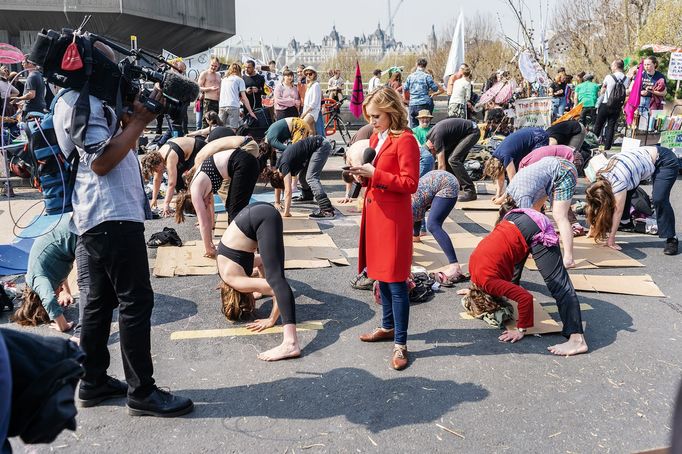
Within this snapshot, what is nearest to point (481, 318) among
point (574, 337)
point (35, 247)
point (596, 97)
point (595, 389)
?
point (574, 337)

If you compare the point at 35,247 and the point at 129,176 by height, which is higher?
the point at 129,176

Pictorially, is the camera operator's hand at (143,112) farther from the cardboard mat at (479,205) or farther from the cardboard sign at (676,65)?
the cardboard sign at (676,65)

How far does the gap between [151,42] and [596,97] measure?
912 inches

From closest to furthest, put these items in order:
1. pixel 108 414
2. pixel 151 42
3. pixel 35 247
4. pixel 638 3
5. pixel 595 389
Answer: pixel 108 414 → pixel 595 389 → pixel 35 247 → pixel 638 3 → pixel 151 42

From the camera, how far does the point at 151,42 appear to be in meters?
30.8

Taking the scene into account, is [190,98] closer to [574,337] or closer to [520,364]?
[520,364]

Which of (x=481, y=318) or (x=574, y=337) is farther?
(x=481, y=318)

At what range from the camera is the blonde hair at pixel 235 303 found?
4.54m

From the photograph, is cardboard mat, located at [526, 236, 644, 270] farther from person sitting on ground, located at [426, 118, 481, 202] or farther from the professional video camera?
the professional video camera

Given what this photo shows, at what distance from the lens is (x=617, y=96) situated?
42.1 feet

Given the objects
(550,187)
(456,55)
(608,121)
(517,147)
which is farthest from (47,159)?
(456,55)

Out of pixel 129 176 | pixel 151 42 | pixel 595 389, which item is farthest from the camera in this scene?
pixel 151 42

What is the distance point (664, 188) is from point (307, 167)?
420 centimetres

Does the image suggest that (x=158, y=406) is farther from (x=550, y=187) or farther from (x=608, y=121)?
(x=608, y=121)
